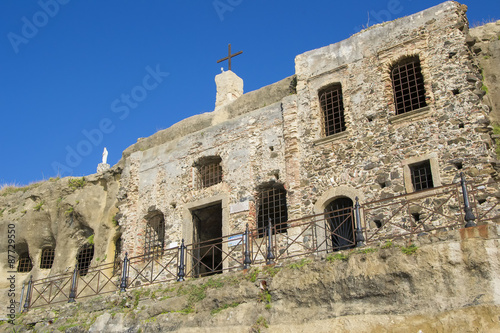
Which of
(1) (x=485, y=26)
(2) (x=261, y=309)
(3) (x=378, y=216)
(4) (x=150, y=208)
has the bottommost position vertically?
(2) (x=261, y=309)

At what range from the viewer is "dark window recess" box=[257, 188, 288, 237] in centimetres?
1642

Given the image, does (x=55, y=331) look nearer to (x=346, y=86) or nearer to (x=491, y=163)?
(x=346, y=86)

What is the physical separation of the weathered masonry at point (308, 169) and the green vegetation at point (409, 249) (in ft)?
3.14

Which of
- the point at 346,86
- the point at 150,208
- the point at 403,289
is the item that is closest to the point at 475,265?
the point at 403,289

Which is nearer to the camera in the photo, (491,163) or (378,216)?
(491,163)

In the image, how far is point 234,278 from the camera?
1246cm

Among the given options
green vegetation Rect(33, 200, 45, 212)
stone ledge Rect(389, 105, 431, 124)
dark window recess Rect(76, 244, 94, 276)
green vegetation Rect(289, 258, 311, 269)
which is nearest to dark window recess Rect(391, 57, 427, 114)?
stone ledge Rect(389, 105, 431, 124)

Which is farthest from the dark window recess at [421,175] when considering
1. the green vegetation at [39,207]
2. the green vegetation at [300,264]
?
the green vegetation at [39,207]

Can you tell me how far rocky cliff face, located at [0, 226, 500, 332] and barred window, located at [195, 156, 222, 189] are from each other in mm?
5238

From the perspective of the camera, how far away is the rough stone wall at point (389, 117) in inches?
543

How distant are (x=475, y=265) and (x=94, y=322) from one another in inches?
351

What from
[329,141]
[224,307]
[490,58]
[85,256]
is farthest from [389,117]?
[85,256]

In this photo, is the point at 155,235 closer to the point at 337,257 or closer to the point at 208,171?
the point at 208,171

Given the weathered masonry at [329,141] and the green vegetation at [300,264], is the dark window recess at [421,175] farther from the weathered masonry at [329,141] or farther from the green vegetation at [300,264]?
the green vegetation at [300,264]
